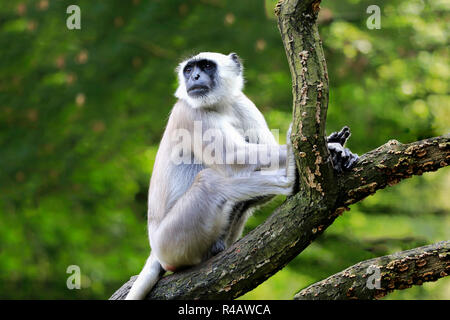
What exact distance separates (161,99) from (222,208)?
20.1 ft

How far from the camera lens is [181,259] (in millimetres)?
6328

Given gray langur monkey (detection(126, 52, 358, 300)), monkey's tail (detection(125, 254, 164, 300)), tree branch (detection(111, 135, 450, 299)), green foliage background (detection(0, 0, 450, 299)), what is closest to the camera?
tree branch (detection(111, 135, 450, 299))

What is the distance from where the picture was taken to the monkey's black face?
22.4 ft

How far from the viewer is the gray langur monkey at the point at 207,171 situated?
6039mm

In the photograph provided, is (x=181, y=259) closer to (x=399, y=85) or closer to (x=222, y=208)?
(x=222, y=208)

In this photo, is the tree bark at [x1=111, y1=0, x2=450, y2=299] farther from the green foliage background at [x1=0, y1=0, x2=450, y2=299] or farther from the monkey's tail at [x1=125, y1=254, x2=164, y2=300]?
the green foliage background at [x1=0, y1=0, x2=450, y2=299]

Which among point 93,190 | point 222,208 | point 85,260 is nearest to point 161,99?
point 93,190

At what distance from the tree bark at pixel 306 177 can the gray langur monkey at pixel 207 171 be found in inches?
14.2

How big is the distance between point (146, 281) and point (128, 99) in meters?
6.58
